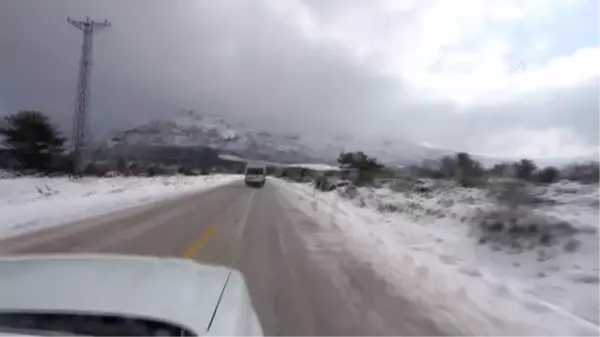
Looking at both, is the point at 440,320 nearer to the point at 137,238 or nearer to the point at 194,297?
the point at 194,297

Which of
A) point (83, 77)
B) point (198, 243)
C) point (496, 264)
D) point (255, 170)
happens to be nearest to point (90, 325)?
point (496, 264)

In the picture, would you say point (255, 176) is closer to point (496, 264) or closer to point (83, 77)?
point (83, 77)

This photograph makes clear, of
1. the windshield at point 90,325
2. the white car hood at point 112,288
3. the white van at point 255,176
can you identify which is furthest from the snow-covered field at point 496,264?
the white van at point 255,176

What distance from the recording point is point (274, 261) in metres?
11.2

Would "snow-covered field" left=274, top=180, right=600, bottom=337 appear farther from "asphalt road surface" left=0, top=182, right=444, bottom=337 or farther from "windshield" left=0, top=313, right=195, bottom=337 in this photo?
"windshield" left=0, top=313, right=195, bottom=337

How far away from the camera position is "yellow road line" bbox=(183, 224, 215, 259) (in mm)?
11810

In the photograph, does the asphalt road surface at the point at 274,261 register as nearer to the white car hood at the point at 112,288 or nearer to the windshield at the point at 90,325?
the white car hood at the point at 112,288

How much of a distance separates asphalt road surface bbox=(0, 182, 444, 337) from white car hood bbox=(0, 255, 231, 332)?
2.87 m

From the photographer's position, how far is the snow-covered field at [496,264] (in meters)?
7.09

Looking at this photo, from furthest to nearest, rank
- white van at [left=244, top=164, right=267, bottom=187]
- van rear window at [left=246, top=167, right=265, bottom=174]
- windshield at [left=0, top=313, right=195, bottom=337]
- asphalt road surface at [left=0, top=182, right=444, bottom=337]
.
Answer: van rear window at [left=246, top=167, right=265, bottom=174]
white van at [left=244, top=164, right=267, bottom=187]
asphalt road surface at [left=0, top=182, right=444, bottom=337]
windshield at [left=0, top=313, right=195, bottom=337]

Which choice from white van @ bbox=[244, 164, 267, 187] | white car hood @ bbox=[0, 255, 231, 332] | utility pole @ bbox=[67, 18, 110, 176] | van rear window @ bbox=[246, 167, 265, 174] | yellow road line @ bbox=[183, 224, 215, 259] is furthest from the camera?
van rear window @ bbox=[246, 167, 265, 174]

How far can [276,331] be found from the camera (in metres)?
6.06

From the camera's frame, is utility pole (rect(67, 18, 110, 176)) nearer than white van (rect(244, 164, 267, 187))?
Yes

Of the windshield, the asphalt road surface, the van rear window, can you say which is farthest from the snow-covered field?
the van rear window
